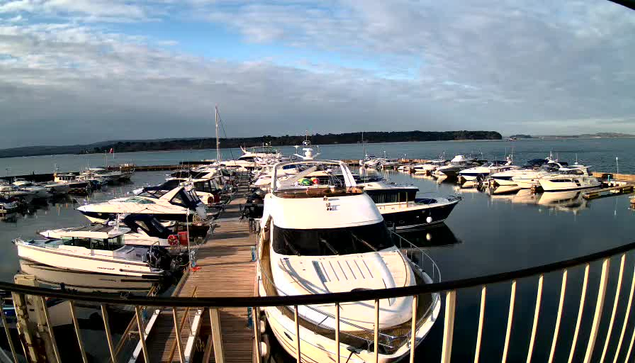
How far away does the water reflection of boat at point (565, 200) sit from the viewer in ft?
99.0

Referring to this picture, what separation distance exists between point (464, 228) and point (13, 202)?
134 ft

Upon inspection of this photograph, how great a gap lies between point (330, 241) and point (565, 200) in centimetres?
3378

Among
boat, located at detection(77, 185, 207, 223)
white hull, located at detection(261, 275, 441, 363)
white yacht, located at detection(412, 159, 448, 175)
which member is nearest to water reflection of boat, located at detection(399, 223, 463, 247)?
boat, located at detection(77, 185, 207, 223)

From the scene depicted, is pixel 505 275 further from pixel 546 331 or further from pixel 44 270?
pixel 44 270

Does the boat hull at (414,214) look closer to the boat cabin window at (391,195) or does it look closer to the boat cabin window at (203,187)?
the boat cabin window at (391,195)

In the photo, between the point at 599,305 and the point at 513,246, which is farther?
the point at 513,246

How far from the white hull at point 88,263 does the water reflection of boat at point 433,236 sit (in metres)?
14.1

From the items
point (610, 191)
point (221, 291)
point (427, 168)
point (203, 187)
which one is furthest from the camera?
point (427, 168)

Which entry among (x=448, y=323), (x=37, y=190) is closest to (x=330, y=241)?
(x=448, y=323)

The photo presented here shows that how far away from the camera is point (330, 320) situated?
638cm

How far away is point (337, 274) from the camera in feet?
24.8

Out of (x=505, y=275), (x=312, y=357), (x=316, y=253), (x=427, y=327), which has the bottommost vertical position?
(x=312, y=357)

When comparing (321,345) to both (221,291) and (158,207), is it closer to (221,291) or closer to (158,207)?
(221,291)

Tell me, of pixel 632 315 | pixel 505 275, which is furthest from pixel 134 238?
pixel 632 315
